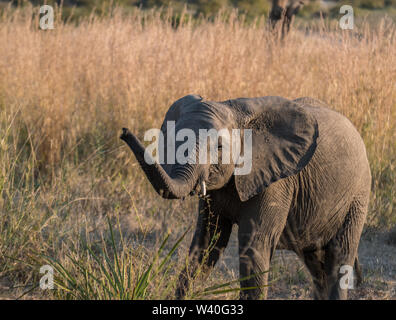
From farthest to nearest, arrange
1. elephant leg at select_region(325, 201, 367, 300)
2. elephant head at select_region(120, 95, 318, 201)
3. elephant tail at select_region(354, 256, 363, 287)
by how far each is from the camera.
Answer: elephant tail at select_region(354, 256, 363, 287), elephant leg at select_region(325, 201, 367, 300), elephant head at select_region(120, 95, 318, 201)

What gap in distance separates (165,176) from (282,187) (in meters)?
0.91

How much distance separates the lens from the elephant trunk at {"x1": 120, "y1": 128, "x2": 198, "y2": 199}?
102 inches

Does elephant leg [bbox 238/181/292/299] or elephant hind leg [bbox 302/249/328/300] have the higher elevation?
elephant leg [bbox 238/181/292/299]

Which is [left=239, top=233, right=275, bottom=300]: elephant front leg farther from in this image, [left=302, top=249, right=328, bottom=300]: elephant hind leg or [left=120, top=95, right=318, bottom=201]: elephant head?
[left=302, top=249, right=328, bottom=300]: elephant hind leg

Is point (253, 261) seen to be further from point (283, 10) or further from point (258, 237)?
point (283, 10)

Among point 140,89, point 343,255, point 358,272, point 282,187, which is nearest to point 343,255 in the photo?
point 343,255

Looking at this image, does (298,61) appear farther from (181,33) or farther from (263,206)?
(263,206)

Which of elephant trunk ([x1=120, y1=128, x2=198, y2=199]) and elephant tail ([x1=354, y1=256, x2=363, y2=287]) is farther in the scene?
elephant tail ([x1=354, y1=256, x2=363, y2=287])

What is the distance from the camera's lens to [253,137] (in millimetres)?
3432

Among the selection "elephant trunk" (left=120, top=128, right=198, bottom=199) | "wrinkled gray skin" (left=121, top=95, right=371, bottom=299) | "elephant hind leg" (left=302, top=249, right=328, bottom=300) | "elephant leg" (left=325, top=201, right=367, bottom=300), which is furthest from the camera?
"elephant hind leg" (left=302, top=249, right=328, bottom=300)

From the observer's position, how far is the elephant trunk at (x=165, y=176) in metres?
2.60

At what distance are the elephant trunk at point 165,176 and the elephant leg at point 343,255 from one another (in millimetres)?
1117

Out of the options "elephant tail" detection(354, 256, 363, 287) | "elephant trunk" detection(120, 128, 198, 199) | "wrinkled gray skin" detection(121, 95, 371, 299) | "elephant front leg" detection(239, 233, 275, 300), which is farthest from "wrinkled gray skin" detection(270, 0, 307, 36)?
"elephant trunk" detection(120, 128, 198, 199)

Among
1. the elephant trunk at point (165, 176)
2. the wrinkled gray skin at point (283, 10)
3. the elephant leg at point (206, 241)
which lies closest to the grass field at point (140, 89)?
the elephant leg at point (206, 241)
